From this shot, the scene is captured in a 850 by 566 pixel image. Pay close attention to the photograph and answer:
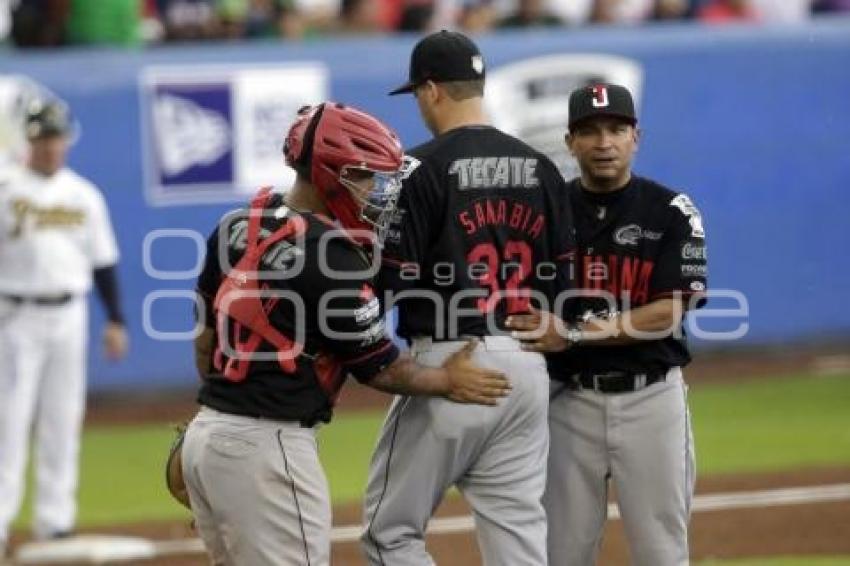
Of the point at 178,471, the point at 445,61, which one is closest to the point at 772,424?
the point at 445,61

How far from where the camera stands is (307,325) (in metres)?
6.07

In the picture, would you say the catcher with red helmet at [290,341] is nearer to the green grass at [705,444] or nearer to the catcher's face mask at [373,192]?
the catcher's face mask at [373,192]

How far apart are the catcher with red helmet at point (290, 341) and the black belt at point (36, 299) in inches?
177

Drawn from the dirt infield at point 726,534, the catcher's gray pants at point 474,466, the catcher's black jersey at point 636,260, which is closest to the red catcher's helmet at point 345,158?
the catcher's gray pants at point 474,466

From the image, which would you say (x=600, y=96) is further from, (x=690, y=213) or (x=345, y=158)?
(x=345, y=158)

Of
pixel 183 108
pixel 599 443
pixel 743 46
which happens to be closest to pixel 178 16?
pixel 183 108

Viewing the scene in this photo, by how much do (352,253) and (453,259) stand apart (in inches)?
25.4

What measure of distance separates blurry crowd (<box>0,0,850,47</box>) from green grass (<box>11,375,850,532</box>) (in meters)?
3.14

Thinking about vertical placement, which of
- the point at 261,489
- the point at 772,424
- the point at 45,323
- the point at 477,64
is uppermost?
the point at 477,64

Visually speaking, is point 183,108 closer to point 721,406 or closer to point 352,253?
point 721,406

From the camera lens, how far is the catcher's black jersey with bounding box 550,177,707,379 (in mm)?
7078

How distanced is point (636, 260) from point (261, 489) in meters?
1.82

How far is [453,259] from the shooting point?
21.8 ft

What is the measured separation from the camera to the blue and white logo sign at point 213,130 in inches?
563
